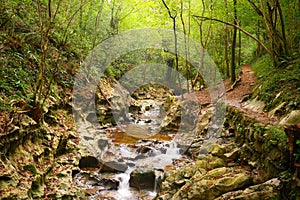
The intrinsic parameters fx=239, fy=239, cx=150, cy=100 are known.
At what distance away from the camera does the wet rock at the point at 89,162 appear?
8570 millimetres

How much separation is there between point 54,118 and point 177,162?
4.90m

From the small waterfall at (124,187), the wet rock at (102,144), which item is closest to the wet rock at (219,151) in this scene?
the small waterfall at (124,187)

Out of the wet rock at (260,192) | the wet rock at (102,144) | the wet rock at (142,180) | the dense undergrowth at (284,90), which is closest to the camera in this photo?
the wet rock at (260,192)

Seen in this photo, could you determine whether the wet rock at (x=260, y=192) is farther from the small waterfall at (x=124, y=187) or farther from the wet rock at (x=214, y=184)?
the small waterfall at (x=124, y=187)

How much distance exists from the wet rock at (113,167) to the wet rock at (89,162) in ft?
1.01

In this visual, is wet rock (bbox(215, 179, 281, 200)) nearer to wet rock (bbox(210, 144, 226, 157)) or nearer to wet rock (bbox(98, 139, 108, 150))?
wet rock (bbox(210, 144, 226, 157))

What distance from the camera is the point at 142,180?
7734 millimetres

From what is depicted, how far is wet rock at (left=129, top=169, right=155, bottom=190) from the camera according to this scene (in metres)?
7.65

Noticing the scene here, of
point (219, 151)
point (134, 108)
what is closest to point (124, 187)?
point (219, 151)

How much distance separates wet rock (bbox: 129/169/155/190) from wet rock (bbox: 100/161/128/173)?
867 millimetres

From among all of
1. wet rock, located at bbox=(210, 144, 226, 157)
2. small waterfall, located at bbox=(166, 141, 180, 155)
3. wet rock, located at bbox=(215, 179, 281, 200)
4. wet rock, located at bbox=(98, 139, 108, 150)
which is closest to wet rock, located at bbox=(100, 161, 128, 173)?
wet rock, located at bbox=(98, 139, 108, 150)

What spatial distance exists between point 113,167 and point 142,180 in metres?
1.36

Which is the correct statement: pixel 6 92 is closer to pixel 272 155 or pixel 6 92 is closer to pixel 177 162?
pixel 177 162

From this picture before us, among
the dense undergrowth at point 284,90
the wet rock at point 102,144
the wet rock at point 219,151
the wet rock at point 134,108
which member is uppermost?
the dense undergrowth at point 284,90
